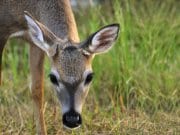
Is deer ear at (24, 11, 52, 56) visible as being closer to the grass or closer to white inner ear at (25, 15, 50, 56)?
white inner ear at (25, 15, 50, 56)

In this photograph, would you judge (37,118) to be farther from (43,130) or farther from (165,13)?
(165,13)

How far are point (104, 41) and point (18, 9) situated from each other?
47.4 inches

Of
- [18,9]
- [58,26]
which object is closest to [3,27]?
[18,9]

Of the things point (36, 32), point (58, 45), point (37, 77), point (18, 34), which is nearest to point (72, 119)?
point (58, 45)

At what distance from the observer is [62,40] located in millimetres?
7617

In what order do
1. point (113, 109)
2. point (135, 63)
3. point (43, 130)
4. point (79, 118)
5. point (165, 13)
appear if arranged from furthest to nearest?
1. point (165, 13)
2. point (135, 63)
3. point (113, 109)
4. point (43, 130)
5. point (79, 118)

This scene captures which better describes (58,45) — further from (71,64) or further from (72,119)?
(72,119)

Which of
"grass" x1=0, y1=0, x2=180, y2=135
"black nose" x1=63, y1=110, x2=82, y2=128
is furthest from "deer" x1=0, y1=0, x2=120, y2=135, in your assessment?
"grass" x1=0, y1=0, x2=180, y2=135

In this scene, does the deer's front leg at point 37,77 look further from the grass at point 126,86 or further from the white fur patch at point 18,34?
the white fur patch at point 18,34

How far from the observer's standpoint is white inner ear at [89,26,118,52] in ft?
24.6

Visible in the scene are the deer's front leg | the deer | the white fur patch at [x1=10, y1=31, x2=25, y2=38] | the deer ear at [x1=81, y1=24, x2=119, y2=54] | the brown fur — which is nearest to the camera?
the deer

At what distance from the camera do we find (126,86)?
933cm

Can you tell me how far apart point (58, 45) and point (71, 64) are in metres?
0.32

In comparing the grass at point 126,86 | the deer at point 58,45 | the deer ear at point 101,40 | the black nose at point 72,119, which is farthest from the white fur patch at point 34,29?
the grass at point 126,86
